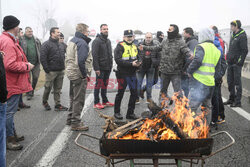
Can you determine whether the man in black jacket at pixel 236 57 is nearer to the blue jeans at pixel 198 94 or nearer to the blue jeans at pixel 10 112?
the blue jeans at pixel 198 94

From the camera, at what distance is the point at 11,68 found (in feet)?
13.2

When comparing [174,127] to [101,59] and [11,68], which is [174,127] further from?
[101,59]

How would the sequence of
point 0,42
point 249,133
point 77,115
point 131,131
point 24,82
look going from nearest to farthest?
point 131,131 → point 0,42 → point 24,82 → point 249,133 → point 77,115

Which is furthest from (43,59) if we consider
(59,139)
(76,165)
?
(76,165)

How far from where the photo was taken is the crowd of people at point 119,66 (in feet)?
13.4

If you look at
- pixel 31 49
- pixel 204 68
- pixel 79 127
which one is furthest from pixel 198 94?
pixel 31 49

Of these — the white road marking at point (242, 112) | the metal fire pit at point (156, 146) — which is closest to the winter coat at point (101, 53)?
the white road marking at point (242, 112)

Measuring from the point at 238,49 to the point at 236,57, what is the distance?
238mm

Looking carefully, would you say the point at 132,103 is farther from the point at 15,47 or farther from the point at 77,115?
the point at 15,47

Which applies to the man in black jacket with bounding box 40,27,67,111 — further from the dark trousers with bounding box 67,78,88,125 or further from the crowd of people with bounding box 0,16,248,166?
the dark trousers with bounding box 67,78,88,125

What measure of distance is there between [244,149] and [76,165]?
291 cm

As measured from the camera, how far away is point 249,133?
15.9 ft

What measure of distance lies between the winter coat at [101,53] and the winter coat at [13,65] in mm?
2438

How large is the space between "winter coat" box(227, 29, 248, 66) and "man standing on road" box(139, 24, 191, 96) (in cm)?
168
